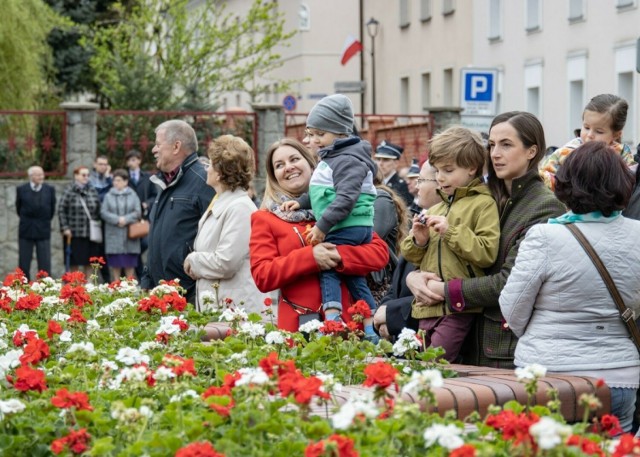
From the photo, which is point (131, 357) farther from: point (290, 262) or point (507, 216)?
point (290, 262)

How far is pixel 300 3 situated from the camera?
59.8 m

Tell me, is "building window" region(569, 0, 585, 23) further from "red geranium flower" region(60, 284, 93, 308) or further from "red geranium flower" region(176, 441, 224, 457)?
"red geranium flower" region(176, 441, 224, 457)

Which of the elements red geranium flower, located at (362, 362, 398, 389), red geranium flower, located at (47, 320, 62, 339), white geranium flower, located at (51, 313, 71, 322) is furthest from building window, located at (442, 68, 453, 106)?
red geranium flower, located at (362, 362, 398, 389)

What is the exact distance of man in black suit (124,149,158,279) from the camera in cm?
2323

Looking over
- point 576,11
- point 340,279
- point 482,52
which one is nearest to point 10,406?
point 340,279

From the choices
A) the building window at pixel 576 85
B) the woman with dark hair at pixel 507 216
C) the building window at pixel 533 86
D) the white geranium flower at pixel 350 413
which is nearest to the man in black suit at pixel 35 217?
the woman with dark hair at pixel 507 216

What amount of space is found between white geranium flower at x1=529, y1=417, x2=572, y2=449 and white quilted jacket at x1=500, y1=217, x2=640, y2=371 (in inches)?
85.7

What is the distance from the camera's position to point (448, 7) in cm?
4634

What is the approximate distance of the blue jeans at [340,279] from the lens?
773 centimetres

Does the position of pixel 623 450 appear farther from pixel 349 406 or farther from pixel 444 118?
pixel 444 118

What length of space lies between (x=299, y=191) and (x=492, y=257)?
→ 1653 mm

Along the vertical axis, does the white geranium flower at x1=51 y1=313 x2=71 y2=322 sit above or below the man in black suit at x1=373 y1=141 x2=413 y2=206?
below

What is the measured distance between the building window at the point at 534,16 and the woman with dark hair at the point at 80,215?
1989cm

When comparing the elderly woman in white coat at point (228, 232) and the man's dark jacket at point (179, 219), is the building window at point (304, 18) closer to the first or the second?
the man's dark jacket at point (179, 219)
